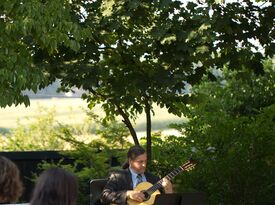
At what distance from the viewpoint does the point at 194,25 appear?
9.65 meters

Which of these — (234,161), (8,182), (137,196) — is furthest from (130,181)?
(8,182)

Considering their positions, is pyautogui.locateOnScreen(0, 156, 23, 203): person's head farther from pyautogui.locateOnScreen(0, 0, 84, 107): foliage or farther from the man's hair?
pyautogui.locateOnScreen(0, 0, 84, 107): foliage

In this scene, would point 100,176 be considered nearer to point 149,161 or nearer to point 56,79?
point 149,161

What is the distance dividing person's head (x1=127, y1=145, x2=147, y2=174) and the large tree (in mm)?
1635

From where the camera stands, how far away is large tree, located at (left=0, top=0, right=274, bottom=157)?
9.47 m

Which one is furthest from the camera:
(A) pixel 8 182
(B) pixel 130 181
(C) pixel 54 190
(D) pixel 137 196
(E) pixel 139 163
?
(B) pixel 130 181

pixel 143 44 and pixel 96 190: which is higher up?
pixel 143 44

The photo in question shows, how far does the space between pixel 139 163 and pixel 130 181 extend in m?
0.30

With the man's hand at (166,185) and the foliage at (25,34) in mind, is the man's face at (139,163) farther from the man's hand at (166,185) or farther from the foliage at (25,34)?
the foliage at (25,34)

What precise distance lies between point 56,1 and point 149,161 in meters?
3.79

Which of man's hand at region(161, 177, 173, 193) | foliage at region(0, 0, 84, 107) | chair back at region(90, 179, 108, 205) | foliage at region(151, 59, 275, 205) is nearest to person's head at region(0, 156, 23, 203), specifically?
man's hand at region(161, 177, 173, 193)

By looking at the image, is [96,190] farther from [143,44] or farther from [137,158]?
[143,44]

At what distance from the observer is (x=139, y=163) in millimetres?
8305

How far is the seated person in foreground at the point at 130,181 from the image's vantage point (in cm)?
823
